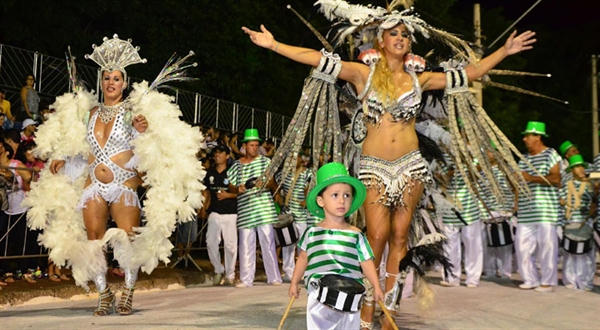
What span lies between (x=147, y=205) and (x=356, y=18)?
8.74ft

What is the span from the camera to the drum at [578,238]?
13359mm

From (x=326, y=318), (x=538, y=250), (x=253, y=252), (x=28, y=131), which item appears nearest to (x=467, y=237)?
(x=538, y=250)

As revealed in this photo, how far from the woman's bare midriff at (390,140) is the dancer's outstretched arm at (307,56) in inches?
14.1

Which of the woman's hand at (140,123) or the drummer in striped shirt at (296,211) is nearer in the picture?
the woman's hand at (140,123)

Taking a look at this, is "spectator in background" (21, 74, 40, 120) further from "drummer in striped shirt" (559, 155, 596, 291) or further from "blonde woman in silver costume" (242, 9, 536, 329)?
"blonde woman in silver costume" (242, 9, 536, 329)

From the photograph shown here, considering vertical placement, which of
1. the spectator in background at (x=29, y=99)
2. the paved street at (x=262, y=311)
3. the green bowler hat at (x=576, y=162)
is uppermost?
the spectator in background at (x=29, y=99)

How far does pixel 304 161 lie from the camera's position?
51.2ft

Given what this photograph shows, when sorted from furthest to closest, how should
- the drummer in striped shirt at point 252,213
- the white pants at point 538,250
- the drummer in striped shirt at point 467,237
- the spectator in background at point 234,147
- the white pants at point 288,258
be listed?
the spectator in background at point 234,147 < the white pants at point 288,258 < the drummer in striped shirt at point 467,237 < the white pants at point 538,250 < the drummer in striped shirt at point 252,213

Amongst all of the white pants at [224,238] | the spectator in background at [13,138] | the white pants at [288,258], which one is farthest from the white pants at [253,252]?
the spectator in background at [13,138]

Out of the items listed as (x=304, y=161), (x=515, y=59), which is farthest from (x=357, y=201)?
(x=515, y=59)

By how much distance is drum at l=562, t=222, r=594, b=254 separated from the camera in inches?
526

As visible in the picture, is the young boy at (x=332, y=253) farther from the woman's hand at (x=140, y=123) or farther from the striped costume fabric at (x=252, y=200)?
the striped costume fabric at (x=252, y=200)

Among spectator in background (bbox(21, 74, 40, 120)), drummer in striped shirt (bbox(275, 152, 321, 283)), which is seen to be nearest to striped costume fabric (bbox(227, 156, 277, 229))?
drummer in striped shirt (bbox(275, 152, 321, 283))

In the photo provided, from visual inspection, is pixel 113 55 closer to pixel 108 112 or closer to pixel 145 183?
pixel 108 112
